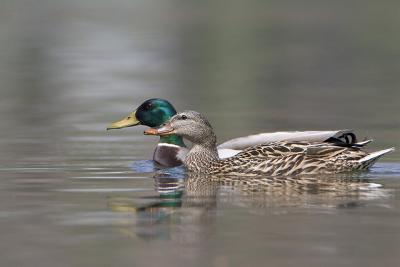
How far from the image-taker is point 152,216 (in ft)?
35.7

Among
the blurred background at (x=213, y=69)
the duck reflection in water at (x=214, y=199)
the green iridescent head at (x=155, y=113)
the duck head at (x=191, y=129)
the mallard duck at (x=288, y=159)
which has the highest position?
the blurred background at (x=213, y=69)

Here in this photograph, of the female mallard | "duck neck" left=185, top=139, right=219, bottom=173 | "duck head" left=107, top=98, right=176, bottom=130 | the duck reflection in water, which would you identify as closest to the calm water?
the duck reflection in water

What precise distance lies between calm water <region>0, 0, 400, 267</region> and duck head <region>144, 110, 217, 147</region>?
1.40 feet

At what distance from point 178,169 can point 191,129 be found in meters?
0.78

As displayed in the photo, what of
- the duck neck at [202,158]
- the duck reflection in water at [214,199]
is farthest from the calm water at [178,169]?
the duck neck at [202,158]

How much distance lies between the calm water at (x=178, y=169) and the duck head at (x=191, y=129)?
1.40 ft

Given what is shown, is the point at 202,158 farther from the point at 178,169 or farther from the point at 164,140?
the point at 164,140

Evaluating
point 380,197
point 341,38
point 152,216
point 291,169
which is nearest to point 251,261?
point 152,216

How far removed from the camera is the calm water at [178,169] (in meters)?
9.62

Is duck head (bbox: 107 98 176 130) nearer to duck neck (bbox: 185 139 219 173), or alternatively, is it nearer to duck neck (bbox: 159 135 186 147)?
duck neck (bbox: 159 135 186 147)

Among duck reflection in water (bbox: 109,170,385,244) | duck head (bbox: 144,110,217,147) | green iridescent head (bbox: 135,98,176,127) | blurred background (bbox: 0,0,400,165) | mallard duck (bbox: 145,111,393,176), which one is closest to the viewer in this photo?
duck reflection in water (bbox: 109,170,385,244)

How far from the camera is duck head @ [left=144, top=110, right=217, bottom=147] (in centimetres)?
1410

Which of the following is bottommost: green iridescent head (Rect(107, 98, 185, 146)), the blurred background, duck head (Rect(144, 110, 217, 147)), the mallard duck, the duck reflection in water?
the duck reflection in water

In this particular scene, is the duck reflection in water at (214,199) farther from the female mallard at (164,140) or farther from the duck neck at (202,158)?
the female mallard at (164,140)
